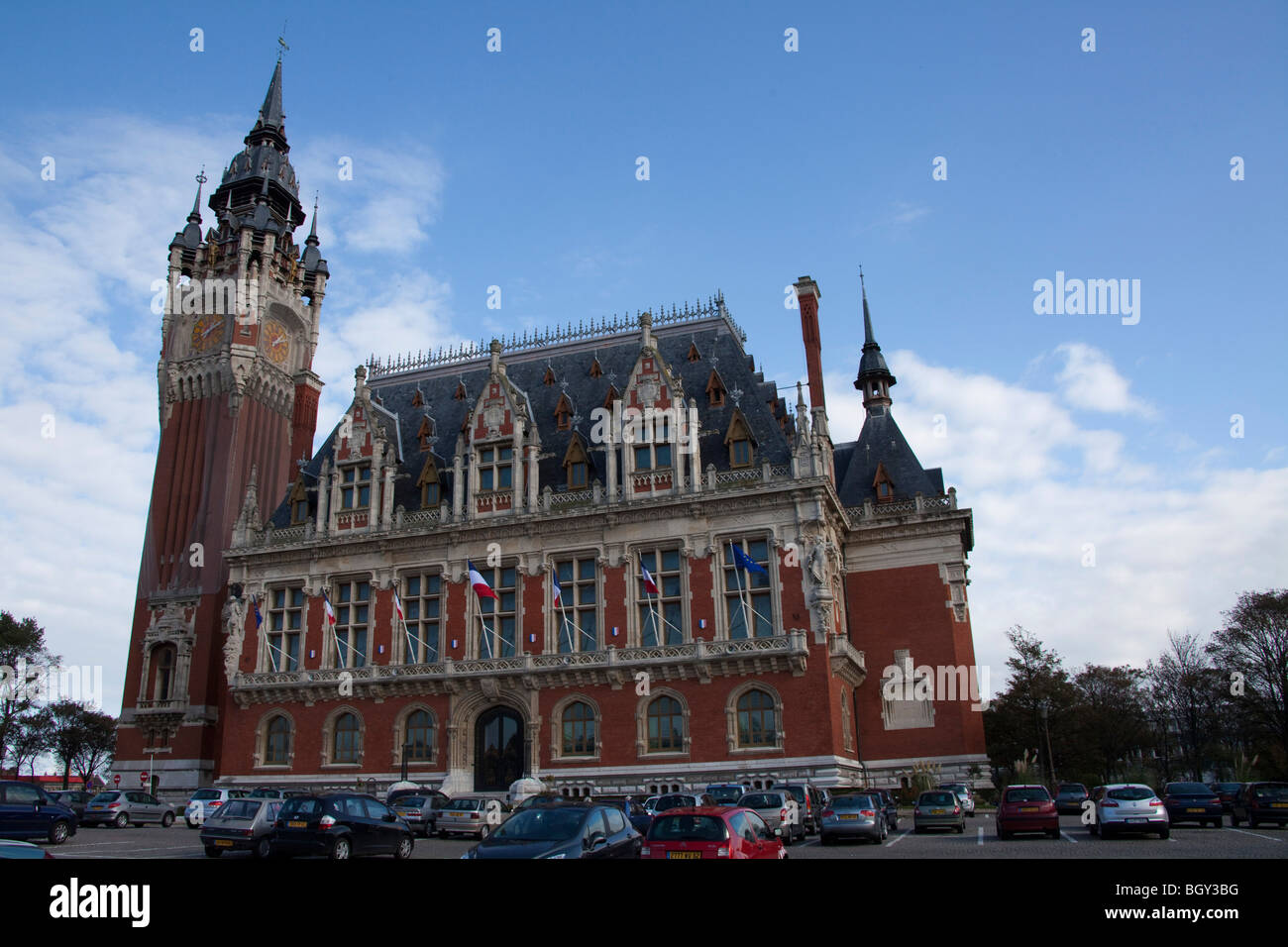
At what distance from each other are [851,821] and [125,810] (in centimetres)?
2931

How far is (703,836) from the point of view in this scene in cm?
1434

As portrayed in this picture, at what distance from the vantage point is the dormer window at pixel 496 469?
43312mm

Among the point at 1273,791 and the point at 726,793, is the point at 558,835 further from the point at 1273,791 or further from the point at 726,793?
the point at 1273,791

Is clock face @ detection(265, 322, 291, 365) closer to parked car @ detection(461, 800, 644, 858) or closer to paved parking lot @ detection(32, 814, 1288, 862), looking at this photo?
paved parking lot @ detection(32, 814, 1288, 862)

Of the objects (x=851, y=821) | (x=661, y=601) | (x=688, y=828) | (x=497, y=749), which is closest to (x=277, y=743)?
(x=497, y=749)

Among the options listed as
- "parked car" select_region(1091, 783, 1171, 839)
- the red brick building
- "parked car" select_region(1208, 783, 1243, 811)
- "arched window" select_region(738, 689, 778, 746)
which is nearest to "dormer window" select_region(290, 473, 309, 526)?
the red brick building

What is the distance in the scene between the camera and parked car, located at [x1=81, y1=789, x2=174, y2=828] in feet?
121

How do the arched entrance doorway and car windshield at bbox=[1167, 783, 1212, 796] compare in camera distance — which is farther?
the arched entrance doorway

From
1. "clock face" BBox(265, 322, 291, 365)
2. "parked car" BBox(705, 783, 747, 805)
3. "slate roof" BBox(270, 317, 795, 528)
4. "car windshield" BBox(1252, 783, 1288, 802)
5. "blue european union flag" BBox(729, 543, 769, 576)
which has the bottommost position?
"car windshield" BBox(1252, 783, 1288, 802)

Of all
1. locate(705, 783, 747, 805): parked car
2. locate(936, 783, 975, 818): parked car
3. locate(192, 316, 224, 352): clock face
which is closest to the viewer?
locate(705, 783, 747, 805): parked car

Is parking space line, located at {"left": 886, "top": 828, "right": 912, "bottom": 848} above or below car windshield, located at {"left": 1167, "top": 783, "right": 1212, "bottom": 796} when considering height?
below

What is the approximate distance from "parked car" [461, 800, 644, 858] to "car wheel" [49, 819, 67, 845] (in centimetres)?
1781
